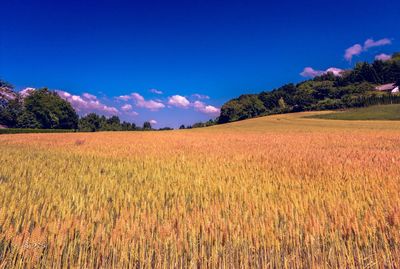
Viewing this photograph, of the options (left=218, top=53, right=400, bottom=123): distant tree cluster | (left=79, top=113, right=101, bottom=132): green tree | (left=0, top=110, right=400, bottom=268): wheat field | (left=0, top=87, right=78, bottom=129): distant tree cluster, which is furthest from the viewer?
(left=218, top=53, right=400, bottom=123): distant tree cluster

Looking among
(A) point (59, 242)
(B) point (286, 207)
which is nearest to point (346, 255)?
(B) point (286, 207)

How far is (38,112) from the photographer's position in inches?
3295

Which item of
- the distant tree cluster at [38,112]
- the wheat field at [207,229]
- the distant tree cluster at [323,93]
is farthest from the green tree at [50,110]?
the wheat field at [207,229]

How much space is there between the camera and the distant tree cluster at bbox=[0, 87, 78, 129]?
82.5 meters

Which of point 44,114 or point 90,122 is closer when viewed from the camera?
point 44,114

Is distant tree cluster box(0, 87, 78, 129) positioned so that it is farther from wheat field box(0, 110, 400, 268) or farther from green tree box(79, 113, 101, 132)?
wheat field box(0, 110, 400, 268)

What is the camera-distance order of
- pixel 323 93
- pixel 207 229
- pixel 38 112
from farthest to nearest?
1. pixel 323 93
2. pixel 38 112
3. pixel 207 229

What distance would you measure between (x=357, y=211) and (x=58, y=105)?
10331 centimetres

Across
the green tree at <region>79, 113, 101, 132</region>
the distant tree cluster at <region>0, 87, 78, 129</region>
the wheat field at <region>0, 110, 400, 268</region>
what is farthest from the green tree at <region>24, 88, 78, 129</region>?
the wheat field at <region>0, 110, 400, 268</region>

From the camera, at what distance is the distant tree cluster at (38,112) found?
271 feet

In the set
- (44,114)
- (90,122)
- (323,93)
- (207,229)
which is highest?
(323,93)

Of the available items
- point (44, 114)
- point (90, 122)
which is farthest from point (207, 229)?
point (90, 122)

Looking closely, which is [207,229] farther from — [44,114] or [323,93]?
[323,93]

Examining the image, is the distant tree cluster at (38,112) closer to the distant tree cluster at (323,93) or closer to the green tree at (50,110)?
the green tree at (50,110)
